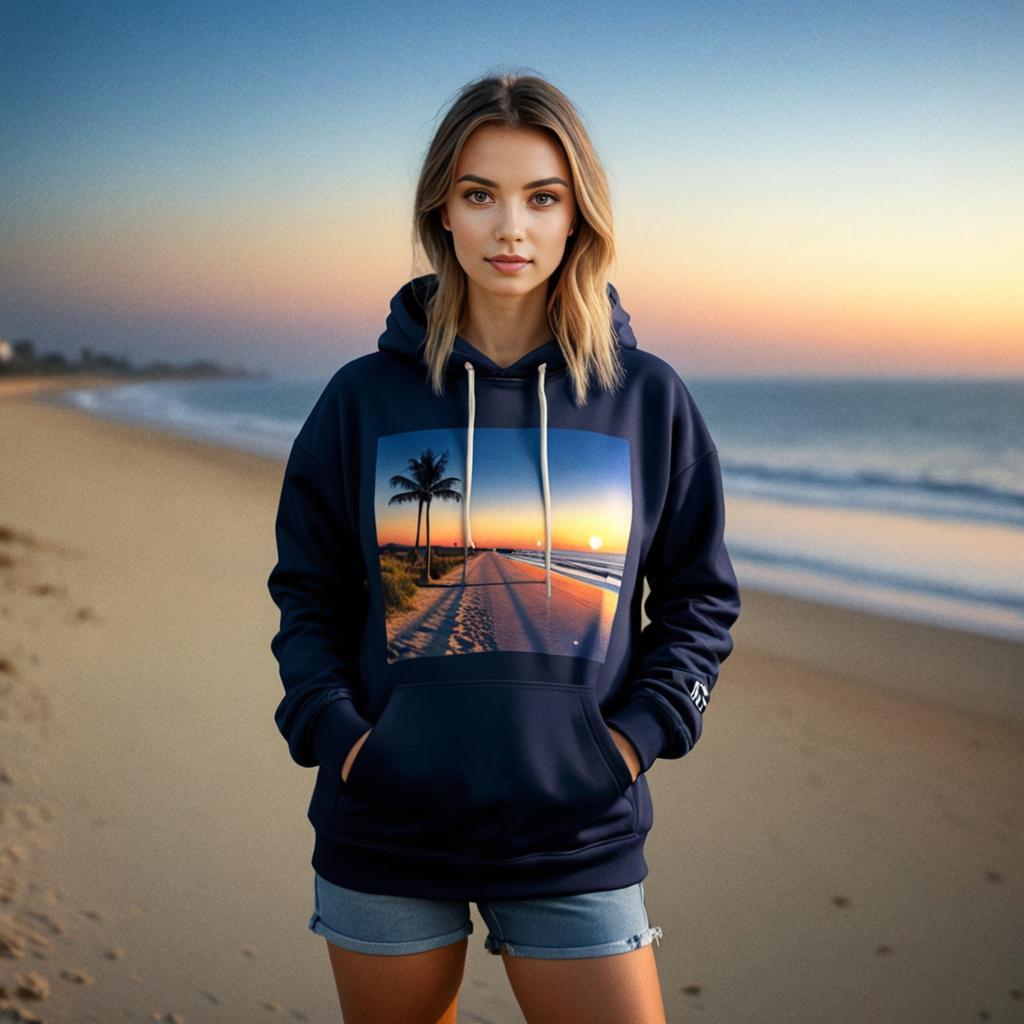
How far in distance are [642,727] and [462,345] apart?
649 millimetres

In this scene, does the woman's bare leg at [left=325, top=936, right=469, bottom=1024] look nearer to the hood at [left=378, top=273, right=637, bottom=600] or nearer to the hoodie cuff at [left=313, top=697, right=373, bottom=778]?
the hoodie cuff at [left=313, top=697, right=373, bottom=778]

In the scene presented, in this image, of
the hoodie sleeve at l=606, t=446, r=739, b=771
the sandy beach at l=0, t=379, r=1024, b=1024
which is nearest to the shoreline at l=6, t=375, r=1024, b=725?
the sandy beach at l=0, t=379, r=1024, b=1024

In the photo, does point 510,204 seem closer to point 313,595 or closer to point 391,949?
point 313,595

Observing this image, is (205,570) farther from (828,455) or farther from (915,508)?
(828,455)

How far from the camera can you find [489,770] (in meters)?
1.55

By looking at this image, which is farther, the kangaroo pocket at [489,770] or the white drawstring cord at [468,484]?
the white drawstring cord at [468,484]

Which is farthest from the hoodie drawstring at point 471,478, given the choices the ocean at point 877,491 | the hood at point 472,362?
the ocean at point 877,491

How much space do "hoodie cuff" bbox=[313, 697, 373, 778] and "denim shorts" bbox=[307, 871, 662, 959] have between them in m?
0.20

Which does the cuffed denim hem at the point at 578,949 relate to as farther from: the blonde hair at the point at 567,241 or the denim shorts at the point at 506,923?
the blonde hair at the point at 567,241

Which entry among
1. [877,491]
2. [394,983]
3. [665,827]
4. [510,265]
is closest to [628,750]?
[394,983]

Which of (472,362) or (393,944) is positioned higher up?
(472,362)

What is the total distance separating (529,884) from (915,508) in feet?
40.1

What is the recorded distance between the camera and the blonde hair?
1.68m

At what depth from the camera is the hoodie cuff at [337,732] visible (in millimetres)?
1643
